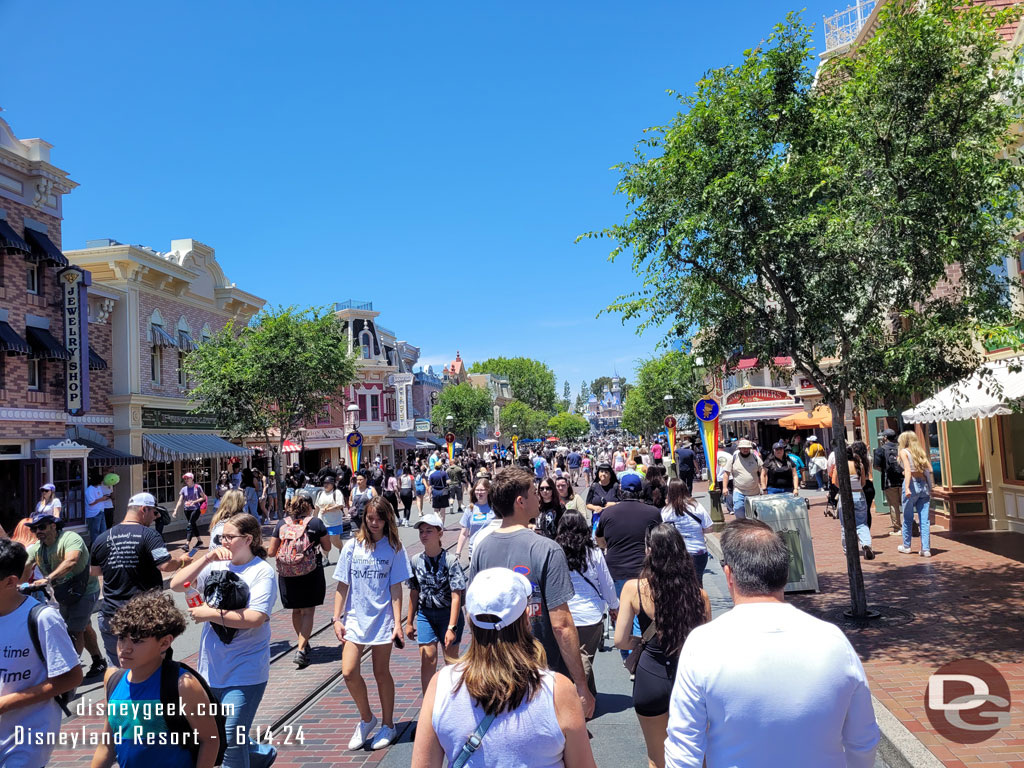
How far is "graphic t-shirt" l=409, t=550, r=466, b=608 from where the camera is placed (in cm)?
535

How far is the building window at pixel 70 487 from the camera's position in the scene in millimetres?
20469

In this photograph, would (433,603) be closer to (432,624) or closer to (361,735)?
(432,624)

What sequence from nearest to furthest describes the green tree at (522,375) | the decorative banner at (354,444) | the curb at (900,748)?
the curb at (900,748) < the decorative banner at (354,444) < the green tree at (522,375)

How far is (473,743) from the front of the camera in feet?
7.48

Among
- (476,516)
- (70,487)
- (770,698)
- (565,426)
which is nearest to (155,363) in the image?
(70,487)

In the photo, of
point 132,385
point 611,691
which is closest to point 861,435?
point 611,691

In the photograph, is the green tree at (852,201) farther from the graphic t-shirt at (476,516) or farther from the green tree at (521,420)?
the green tree at (521,420)

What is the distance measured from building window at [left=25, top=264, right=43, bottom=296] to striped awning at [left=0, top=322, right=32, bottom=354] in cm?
164

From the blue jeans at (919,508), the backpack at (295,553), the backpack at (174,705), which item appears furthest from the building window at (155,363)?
the backpack at (174,705)

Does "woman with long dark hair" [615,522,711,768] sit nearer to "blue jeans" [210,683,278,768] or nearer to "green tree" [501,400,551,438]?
"blue jeans" [210,683,278,768]

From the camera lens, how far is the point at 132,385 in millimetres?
23750

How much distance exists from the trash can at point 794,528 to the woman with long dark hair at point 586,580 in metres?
3.84

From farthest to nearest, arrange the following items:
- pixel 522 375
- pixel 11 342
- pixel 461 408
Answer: pixel 522 375 → pixel 461 408 → pixel 11 342

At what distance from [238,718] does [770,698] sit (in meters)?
3.07
